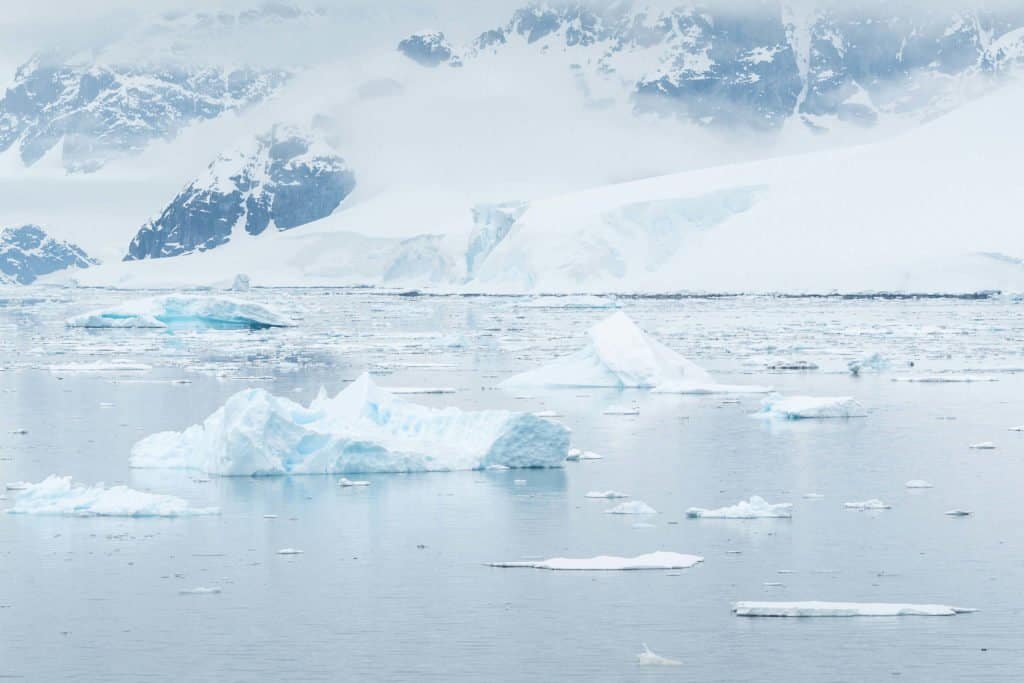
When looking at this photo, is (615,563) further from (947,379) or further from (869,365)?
(869,365)

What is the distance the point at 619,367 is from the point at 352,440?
853 cm

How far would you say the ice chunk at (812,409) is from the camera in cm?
1684

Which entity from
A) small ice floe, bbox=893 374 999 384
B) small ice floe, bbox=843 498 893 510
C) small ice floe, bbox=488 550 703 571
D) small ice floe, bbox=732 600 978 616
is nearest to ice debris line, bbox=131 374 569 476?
small ice floe, bbox=843 498 893 510

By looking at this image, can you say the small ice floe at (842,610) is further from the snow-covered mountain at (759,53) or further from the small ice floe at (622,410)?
the snow-covered mountain at (759,53)

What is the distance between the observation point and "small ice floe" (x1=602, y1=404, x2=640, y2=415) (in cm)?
1756

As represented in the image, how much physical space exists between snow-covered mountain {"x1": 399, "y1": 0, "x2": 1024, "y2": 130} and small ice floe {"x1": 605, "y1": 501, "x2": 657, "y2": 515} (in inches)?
4663

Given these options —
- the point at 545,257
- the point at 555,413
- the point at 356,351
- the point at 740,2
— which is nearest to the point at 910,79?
the point at 740,2

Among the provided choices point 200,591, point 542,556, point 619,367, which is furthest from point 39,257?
point 200,591

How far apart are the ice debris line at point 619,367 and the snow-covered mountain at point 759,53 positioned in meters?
108

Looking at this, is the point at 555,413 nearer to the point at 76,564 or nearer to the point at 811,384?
the point at 811,384

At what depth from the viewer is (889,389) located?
66.3 ft

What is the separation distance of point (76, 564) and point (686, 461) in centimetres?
564

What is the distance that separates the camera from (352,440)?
42.0 feet

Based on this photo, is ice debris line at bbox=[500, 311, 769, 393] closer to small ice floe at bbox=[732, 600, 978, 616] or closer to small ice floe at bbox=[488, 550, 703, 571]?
small ice floe at bbox=[488, 550, 703, 571]
